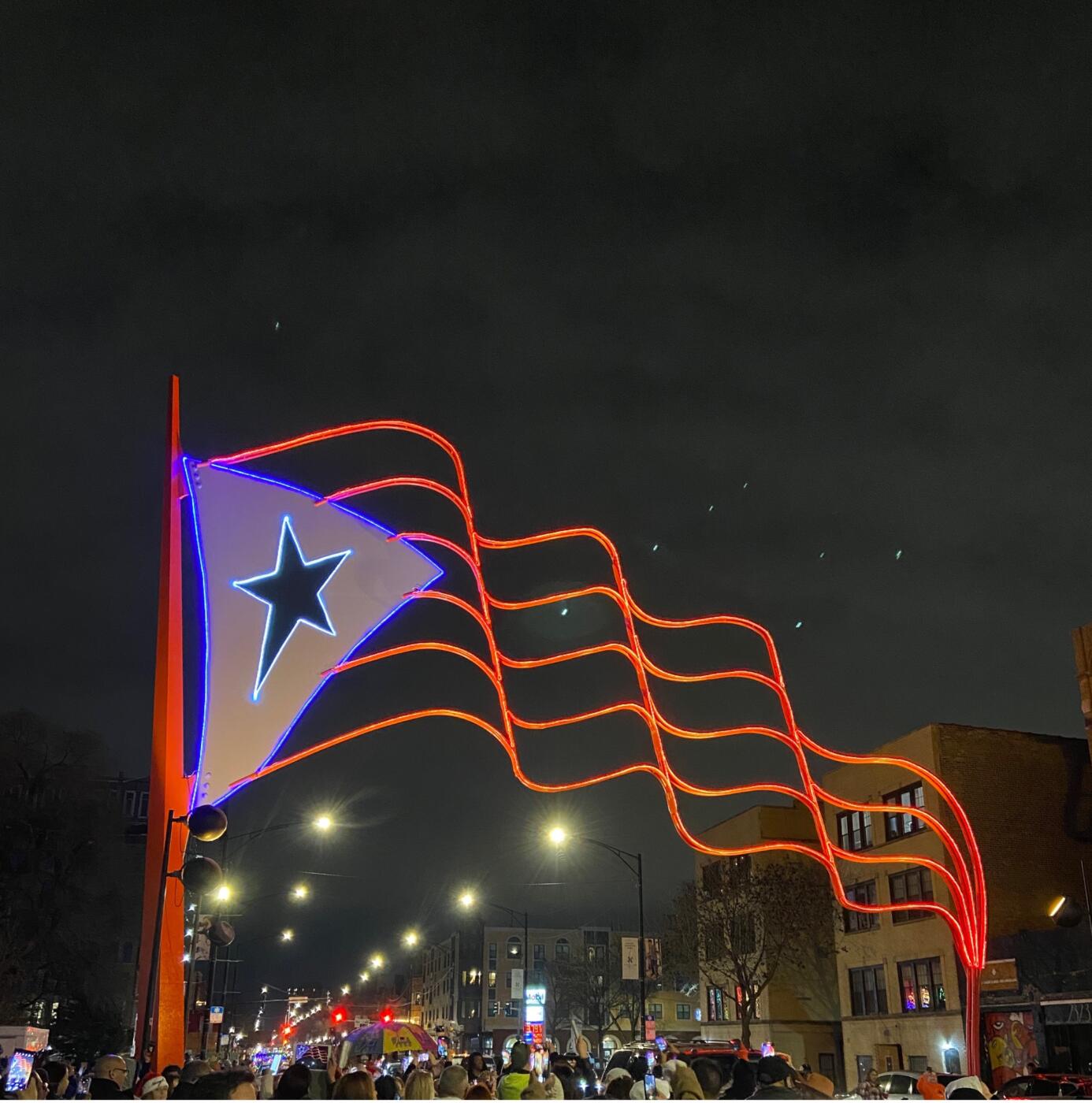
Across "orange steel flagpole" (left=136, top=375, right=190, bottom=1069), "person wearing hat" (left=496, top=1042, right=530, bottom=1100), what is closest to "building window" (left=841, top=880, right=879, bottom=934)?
"orange steel flagpole" (left=136, top=375, right=190, bottom=1069)

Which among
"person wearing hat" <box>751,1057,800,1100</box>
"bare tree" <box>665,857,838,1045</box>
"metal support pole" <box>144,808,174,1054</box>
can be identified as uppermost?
"bare tree" <box>665,857,838,1045</box>

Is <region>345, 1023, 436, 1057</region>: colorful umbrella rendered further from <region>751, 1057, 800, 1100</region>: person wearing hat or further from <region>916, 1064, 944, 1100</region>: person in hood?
<region>751, 1057, 800, 1100</region>: person wearing hat

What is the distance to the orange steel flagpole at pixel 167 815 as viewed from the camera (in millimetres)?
16438

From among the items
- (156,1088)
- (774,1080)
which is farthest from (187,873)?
(774,1080)

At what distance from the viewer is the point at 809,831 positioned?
2333 inches

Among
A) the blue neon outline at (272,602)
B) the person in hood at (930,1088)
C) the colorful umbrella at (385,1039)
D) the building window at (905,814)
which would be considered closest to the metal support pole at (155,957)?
the blue neon outline at (272,602)

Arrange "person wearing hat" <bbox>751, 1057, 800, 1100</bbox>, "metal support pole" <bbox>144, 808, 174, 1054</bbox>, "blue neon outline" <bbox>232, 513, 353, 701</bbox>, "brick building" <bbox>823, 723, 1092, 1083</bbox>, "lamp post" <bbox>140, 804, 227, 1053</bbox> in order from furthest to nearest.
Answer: "brick building" <bbox>823, 723, 1092, 1083</bbox>
"blue neon outline" <bbox>232, 513, 353, 701</bbox>
"metal support pole" <bbox>144, 808, 174, 1054</bbox>
"lamp post" <bbox>140, 804, 227, 1053</bbox>
"person wearing hat" <bbox>751, 1057, 800, 1100</bbox>

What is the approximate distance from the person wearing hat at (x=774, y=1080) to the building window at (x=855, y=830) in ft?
133

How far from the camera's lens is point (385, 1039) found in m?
26.0

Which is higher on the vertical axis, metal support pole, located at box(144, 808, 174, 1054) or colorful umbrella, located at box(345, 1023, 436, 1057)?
metal support pole, located at box(144, 808, 174, 1054)

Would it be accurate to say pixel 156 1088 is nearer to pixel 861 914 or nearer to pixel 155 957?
pixel 155 957

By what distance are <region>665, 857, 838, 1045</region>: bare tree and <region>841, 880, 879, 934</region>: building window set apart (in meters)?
1.19

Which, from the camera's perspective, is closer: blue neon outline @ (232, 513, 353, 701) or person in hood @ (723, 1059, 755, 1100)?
person in hood @ (723, 1059, 755, 1100)

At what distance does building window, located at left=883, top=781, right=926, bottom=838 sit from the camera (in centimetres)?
4419
